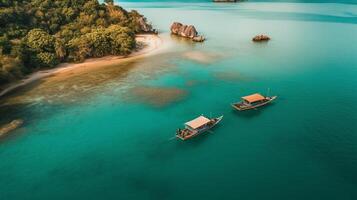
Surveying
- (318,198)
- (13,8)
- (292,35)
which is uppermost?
(13,8)

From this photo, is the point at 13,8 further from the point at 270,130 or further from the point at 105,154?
the point at 270,130

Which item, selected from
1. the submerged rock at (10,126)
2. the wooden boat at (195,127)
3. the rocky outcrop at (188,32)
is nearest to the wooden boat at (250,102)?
the wooden boat at (195,127)

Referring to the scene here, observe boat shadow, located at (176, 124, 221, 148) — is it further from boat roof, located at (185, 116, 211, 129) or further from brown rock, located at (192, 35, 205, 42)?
brown rock, located at (192, 35, 205, 42)

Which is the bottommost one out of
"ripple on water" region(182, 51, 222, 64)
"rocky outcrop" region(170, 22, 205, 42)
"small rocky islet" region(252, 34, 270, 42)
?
"ripple on water" region(182, 51, 222, 64)

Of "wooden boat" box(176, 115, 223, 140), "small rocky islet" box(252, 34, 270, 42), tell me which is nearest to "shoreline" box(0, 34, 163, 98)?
"small rocky islet" box(252, 34, 270, 42)

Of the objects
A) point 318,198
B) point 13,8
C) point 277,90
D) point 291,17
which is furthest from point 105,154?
point 291,17

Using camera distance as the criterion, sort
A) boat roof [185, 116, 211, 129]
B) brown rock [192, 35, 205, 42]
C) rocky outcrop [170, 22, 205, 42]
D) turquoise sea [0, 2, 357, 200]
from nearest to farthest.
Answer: turquoise sea [0, 2, 357, 200] < boat roof [185, 116, 211, 129] < brown rock [192, 35, 205, 42] < rocky outcrop [170, 22, 205, 42]

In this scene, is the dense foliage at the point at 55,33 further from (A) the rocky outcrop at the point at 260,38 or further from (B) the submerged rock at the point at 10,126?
(A) the rocky outcrop at the point at 260,38
